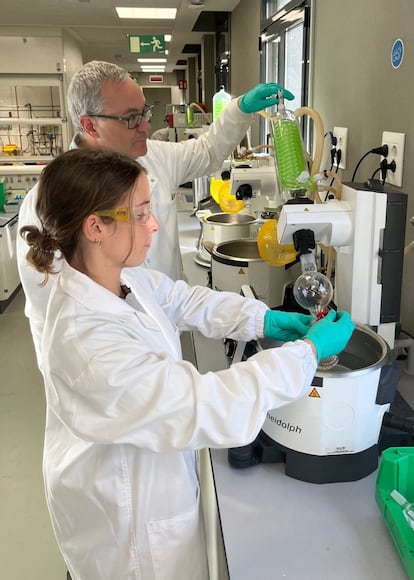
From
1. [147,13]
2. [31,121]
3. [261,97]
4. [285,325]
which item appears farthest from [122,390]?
[31,121]

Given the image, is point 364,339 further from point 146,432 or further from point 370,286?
point 146,432

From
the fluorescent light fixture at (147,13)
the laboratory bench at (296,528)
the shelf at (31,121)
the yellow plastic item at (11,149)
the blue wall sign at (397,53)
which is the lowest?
the laboratory bench at (296,528)

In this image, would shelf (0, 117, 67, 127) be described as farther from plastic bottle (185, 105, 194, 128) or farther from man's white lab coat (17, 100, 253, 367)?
man's white lab coat (17, 100, 253, 367)

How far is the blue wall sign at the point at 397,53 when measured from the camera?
54.9 inches

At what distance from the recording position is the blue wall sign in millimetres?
1394

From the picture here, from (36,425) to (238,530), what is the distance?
2.01 meters

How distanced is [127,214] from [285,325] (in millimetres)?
450

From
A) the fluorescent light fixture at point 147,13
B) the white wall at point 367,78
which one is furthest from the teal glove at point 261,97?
the fluorescent light fixture at point 147,13

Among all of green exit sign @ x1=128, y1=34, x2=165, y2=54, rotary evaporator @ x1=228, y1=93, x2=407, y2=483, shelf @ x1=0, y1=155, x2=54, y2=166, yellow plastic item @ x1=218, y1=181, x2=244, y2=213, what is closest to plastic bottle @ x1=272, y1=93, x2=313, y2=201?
rotary evaporator @ x1=228, y1=93, x2=407, y2=483

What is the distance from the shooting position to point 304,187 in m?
1.43

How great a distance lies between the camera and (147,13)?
17.6ft

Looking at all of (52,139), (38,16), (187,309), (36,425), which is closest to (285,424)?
(187,309)

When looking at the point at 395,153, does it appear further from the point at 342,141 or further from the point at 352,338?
the point at 352,338

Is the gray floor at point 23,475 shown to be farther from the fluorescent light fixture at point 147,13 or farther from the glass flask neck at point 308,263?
the fluorescent light fixture at point 147,13
